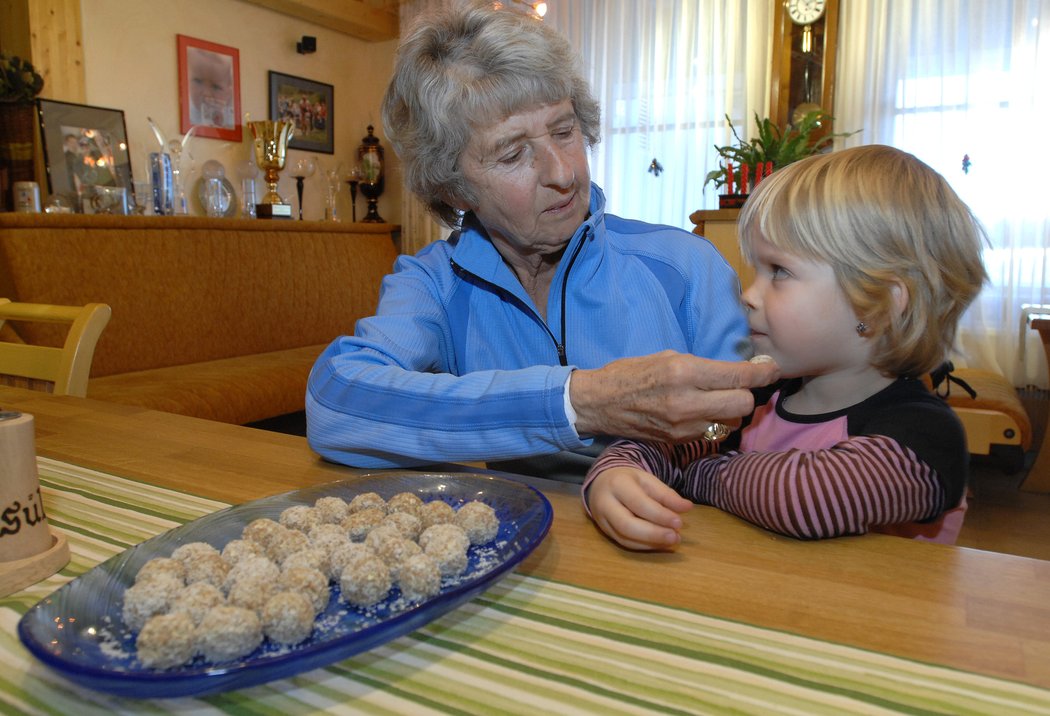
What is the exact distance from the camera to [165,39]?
4289mm

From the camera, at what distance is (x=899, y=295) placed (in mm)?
929

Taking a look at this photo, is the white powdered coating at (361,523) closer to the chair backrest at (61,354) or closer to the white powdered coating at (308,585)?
the white powdered coating at (308,585)

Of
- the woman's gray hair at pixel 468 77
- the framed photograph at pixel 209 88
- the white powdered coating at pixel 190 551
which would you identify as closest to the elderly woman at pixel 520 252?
the woman's gray hair at pixel 468 77

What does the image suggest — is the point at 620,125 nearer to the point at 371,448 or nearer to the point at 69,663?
the point at 371,448

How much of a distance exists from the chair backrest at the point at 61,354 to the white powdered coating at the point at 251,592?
120cm

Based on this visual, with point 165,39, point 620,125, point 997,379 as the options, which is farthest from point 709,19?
point 165,39

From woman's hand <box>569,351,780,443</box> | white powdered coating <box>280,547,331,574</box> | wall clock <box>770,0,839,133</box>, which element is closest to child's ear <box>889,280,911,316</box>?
woman's hand <box>569,351,780,443</box>

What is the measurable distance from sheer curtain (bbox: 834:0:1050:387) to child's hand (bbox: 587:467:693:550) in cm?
376

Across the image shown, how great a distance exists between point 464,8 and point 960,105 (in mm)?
3745

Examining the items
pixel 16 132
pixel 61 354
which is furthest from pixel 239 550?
pixel 16 132

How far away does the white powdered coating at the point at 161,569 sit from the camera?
1.81 feet

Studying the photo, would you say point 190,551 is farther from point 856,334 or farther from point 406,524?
point 856,334

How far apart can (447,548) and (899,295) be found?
0.66 m

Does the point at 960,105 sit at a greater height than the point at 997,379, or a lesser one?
greater
